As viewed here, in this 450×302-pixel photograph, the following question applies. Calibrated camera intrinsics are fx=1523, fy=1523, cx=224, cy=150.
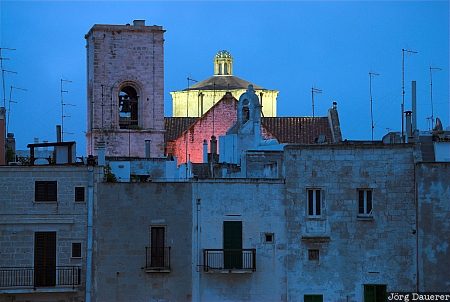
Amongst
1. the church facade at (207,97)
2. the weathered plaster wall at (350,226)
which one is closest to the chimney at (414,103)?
the weathered plaster wall at (350,226)

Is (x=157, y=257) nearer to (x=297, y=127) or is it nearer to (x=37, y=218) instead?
(x=37, y=218)

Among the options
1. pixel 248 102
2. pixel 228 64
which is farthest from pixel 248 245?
pixel 228 64

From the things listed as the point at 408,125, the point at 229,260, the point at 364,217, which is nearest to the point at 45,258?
the point at 229,260

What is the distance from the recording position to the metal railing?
151ft

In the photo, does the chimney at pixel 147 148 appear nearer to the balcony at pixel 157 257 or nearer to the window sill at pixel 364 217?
the balcony at pixel 157 257

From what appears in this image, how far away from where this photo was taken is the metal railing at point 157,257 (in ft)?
151

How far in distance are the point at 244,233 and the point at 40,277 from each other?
20.7 ft

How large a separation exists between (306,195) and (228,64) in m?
61.4

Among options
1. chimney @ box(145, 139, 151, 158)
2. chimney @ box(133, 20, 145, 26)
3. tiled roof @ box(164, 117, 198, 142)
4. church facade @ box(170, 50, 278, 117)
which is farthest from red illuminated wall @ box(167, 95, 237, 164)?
church facade @ box(170, 50, 278, 117)

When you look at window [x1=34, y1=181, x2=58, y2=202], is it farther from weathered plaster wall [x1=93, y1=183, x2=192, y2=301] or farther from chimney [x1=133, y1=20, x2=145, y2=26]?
chimney [x1=133, y1=20, x2=145, y2=26]

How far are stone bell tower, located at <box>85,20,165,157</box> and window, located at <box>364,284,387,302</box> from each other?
24.3 m

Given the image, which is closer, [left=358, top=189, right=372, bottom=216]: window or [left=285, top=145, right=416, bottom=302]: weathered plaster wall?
[left=285, top=145, right=416, bottom=302]: weathered plaster wall

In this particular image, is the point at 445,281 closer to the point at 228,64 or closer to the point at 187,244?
the point at 187,244

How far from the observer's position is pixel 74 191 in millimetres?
46312
